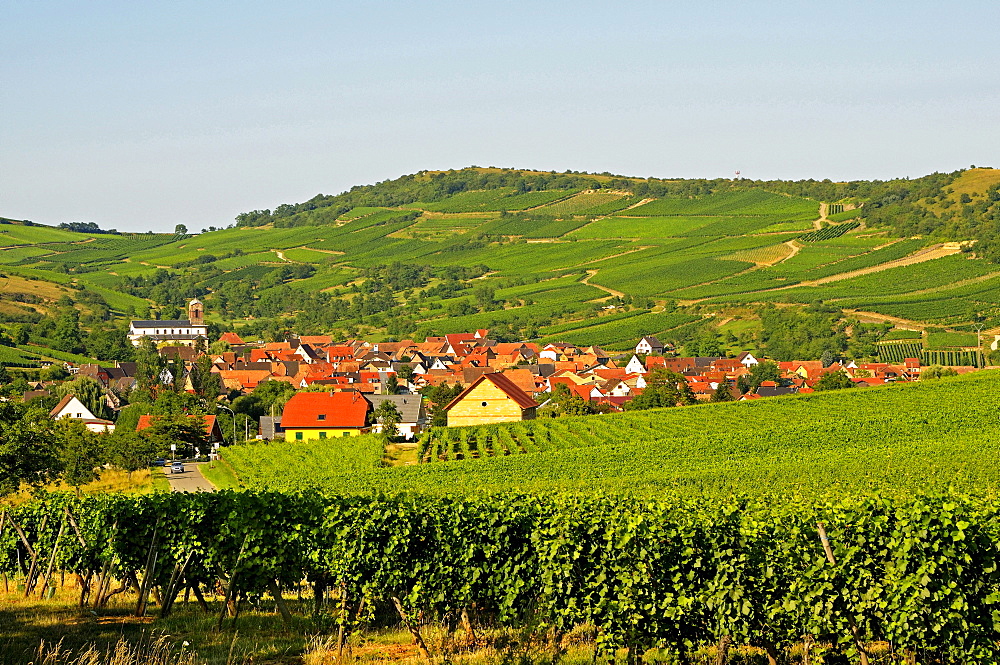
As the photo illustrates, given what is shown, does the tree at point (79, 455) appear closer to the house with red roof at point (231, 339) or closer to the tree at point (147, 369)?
the tree at point (147, 369)

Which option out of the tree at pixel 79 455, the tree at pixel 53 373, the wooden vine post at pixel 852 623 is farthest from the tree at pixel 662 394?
the tree at pixel 53 373

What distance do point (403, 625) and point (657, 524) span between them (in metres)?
4.54

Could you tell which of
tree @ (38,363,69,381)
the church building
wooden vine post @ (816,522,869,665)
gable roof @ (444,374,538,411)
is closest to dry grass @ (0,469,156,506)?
gable roof @ (444,374,538,411)

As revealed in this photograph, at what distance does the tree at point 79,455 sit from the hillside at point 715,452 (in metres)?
7.68

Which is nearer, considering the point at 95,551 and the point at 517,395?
the point at 95,551

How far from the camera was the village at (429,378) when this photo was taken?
7031 centimetres

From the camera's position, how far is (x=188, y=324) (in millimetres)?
182875

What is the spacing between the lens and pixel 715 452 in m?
42.1

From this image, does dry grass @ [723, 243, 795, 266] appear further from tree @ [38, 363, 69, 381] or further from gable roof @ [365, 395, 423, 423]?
A: tree @ [38, 363, 69, 381]

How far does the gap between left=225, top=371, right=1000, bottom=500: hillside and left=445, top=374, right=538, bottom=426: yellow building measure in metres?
4.53

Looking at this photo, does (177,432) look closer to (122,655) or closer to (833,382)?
(833,382)

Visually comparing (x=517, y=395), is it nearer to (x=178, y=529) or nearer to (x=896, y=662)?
(x=178, y=529)

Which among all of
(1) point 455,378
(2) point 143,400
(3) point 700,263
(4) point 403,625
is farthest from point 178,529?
(3) point 700,263

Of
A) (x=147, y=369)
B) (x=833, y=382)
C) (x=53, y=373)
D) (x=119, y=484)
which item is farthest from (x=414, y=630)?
(x=53, y=373)
